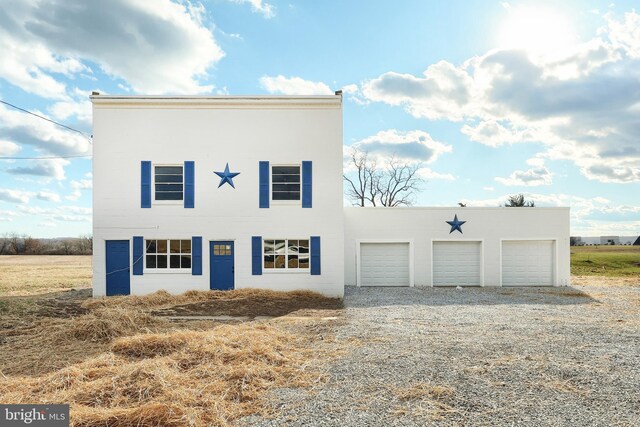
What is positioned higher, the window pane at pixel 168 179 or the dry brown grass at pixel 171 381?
the window pane at pixel 168 179

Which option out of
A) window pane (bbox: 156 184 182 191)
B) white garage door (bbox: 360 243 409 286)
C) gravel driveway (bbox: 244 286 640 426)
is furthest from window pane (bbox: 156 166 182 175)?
gravel driveway (bbox: 244 286 640 426)

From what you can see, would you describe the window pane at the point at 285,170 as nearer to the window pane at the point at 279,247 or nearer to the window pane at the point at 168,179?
the window pane at the point at 279,247

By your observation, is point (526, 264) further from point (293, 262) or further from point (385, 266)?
point (293, 262)

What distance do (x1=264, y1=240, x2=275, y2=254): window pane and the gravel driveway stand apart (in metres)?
4.61

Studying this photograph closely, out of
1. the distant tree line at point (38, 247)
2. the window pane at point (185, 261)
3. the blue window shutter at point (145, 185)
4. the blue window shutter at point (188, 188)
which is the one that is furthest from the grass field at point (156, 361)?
the distant tree line at point (38, 247)

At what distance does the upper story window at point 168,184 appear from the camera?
14.8 meters

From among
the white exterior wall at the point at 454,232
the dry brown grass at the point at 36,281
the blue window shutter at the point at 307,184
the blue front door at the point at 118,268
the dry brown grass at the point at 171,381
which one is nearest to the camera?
the dry brown grass at the point at 171,381

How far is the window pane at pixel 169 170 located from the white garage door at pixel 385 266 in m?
7.47

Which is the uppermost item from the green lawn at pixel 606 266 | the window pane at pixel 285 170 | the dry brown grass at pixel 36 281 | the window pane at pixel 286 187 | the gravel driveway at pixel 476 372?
the window pane at pixel 285 170

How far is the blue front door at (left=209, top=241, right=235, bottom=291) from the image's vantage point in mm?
14500

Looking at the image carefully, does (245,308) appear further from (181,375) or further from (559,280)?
(559,280)

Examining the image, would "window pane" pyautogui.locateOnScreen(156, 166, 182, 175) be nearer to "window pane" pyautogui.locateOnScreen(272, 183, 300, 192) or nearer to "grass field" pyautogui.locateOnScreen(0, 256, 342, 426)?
"window pane" pyautogui.locateOnScreen(272, 183, 300, 192)

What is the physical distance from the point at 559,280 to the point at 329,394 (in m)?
15.6

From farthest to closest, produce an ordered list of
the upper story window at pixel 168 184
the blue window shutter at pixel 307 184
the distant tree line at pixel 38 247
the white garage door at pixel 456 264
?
the distant tree line at pixel 38 247, the white garage door at pixel 456 264, the upper story window at pixel 168 184, the blue window shutter at pixel 307 184
